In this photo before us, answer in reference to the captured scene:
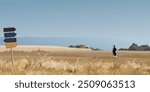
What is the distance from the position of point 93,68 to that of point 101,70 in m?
0.36

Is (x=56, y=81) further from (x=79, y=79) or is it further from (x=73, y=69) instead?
(x=73, y=69)

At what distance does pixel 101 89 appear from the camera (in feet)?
43.9

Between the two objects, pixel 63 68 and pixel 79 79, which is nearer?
pixel 79 79

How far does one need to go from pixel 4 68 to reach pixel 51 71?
175cm

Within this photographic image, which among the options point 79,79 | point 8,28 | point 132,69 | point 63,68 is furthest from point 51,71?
point 8,28

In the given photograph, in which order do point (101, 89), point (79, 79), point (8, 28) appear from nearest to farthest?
1. point (101, 89)
2. point (79, 79)
3. point (8, 28)

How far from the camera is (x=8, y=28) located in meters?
24.8

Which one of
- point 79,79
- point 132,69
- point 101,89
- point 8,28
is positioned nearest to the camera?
point 101,89

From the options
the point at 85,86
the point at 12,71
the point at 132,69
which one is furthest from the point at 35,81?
the point at 132,69

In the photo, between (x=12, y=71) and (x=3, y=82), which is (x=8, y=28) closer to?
(x=12, y=71)

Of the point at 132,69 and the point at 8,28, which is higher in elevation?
the point at 8,28

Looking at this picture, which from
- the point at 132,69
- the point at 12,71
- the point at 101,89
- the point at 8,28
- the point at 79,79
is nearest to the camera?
the point at 101,89

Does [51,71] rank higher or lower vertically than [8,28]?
lower

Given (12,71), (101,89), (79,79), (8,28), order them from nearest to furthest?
(101,89)
(79,79)
(12,71)
(8,28)
